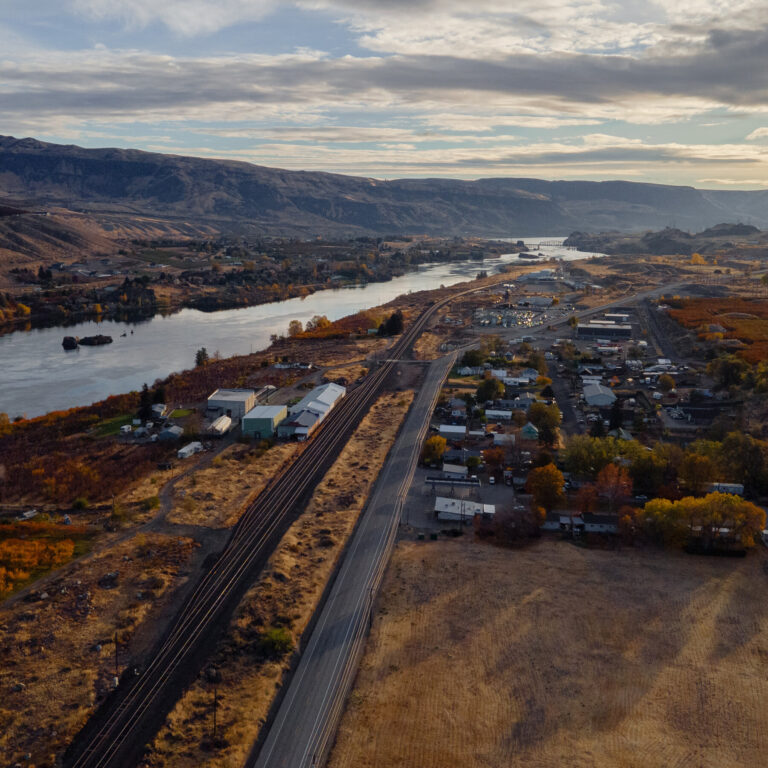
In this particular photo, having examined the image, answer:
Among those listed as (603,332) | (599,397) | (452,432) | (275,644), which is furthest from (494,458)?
(603,332)

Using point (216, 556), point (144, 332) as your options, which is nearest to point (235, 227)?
point (144, 332)

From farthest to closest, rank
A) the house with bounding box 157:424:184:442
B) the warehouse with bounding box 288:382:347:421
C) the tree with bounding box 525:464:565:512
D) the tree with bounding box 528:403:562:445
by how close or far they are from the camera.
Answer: the warehouse with bounding box 288:382:347:421 < the house with bounding box 157:424:184:442 < the tree with bounding box 528:403:562:445 < the tree with bounding box 525:464:565:512

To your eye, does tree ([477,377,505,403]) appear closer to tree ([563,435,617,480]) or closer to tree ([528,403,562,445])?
tree ([528,403,562,445])

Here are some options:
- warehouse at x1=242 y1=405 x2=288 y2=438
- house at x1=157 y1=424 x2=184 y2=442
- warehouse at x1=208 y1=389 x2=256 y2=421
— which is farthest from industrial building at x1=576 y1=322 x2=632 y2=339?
house at x1=157 y1=424 x2=184 y2=442

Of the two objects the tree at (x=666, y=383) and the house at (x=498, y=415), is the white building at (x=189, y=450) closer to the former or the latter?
the house at (x=498, y=415)

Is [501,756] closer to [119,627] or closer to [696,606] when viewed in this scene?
[696,606]
